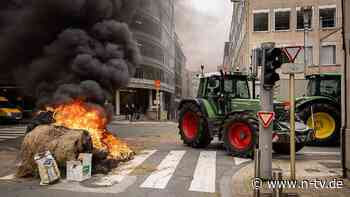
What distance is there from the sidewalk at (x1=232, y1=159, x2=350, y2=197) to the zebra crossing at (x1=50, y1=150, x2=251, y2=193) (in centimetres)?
55

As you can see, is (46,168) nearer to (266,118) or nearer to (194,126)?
(266,118)

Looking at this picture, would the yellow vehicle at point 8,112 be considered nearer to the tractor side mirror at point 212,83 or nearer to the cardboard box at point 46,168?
the tractor side mirror at point 212,83

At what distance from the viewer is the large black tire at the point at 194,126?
1138cm

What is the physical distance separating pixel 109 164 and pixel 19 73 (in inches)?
217

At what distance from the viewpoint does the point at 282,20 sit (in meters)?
29.3

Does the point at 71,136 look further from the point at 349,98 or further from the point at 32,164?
the point at 349,98

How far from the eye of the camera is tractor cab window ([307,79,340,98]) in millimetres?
12719

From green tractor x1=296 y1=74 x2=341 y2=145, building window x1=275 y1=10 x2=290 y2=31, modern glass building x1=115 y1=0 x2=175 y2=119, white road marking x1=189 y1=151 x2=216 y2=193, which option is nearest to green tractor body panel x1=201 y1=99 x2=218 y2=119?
white road marking x1=189 y1=151 x2=216 y2=193

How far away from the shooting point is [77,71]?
9320mm

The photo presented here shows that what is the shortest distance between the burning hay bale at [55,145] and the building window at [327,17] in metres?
26.8

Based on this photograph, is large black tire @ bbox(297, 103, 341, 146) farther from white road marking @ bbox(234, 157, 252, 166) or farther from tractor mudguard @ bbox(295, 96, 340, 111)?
white road marking @ bbox(234, 157, 252, 166)

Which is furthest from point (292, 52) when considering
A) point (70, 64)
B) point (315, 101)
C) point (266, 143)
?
point (315, 101)

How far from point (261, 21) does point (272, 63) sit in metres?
24.7

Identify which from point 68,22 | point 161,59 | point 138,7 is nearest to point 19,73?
point 68,22
